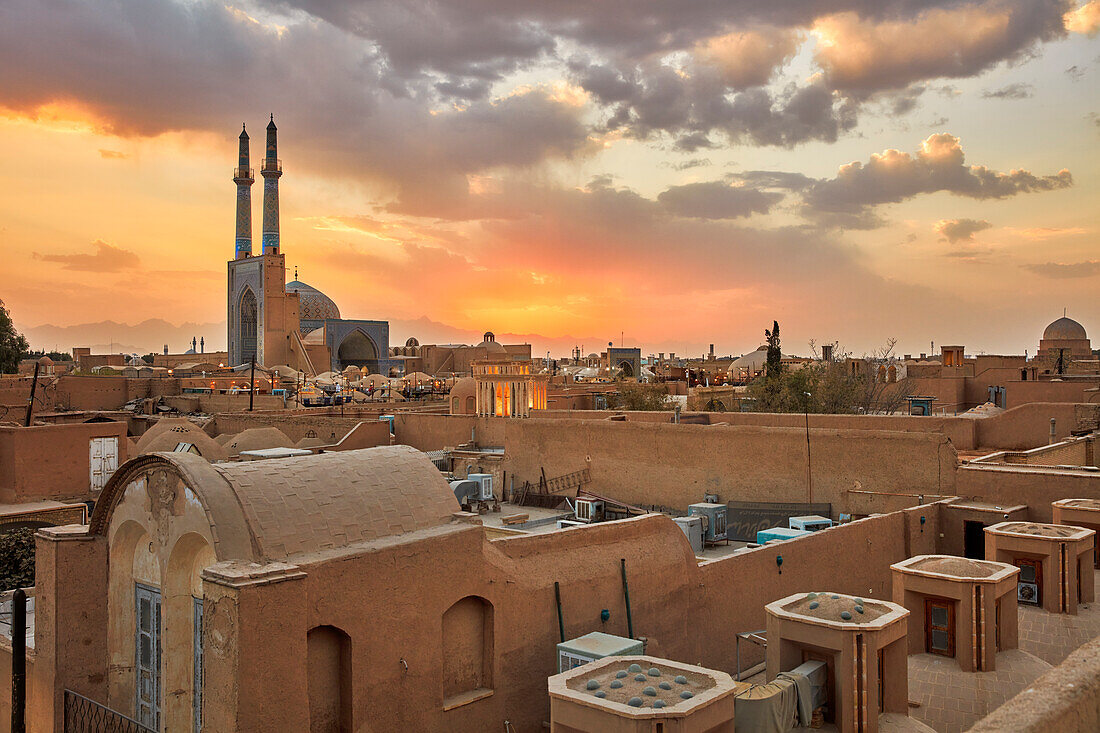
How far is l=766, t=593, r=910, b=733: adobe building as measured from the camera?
24.8 feet

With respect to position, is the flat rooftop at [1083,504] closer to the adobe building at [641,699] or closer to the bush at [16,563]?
the adobe building at [641,699]

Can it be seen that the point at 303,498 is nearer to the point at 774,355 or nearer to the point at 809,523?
the point at 809,523

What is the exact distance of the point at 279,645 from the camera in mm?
6363

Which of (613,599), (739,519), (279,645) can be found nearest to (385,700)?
(279,645)

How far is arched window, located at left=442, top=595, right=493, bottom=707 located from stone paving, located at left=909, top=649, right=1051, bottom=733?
174 inches

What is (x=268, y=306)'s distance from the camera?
193 feet

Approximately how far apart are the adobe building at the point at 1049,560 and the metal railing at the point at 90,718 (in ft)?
34.5

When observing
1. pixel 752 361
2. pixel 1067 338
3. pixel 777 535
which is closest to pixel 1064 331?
pixel 1067 338

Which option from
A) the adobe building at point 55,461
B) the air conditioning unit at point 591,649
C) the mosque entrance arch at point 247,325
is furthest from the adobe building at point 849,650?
the mosque entrance arch at point 247,325

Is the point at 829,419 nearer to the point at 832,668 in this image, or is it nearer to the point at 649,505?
the point at 649,505

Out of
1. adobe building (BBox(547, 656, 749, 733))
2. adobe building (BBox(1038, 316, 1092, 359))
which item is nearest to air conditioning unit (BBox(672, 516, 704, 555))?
adobe building (BBox(547, 656, 749, 733))

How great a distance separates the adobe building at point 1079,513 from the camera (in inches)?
468

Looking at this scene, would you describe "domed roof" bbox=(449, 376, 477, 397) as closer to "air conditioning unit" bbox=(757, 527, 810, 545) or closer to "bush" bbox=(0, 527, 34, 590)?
"bush" bbox=(0, 527, 34, 590)

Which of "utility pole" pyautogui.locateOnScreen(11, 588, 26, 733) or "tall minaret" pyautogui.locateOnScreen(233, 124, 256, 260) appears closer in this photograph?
"utility pole" pyautogui.locateOnScreen(11, 588, 26, 733)
